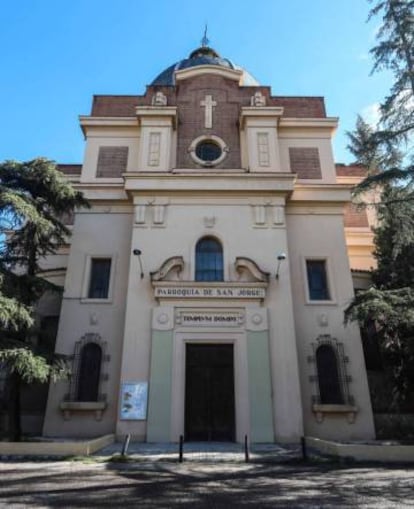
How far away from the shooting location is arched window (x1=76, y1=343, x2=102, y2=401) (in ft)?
46.2

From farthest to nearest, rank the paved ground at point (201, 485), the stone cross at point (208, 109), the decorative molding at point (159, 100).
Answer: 1. the decorative molding at point (159, 100)
2. the stone cross at point (208, 109)
3. the paved ground at point (201, 485)

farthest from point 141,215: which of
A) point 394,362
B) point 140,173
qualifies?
point 394,362

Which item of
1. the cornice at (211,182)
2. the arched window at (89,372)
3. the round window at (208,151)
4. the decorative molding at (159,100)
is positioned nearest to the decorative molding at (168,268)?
the cornice at (211,182)

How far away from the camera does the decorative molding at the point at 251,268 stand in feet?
48.5

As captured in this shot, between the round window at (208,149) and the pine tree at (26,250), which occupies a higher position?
the round window at (208,149)

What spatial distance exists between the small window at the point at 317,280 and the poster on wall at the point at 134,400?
7419mm

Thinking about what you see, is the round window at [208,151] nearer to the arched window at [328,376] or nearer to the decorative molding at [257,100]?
the decorative molding at [257,100]

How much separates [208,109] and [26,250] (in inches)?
443

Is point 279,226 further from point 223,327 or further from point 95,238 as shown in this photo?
point 95,238

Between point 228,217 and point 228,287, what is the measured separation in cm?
330

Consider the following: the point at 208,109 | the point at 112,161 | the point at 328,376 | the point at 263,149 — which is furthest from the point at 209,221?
the point at 328,376

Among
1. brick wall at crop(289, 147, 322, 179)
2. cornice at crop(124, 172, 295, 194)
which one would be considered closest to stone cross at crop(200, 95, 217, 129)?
cornice at crop(124, 172, 295, 194)

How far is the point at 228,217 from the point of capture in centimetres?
1641

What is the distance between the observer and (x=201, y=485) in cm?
734
